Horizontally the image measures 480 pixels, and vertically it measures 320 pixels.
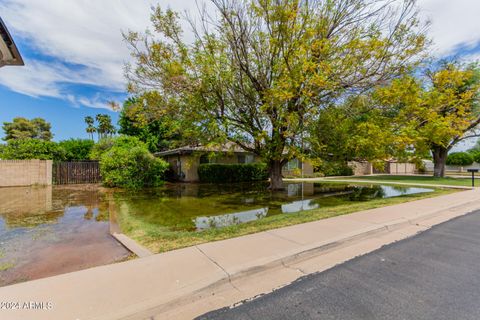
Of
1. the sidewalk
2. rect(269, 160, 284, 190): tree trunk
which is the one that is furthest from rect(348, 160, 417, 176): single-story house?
the sidewalk

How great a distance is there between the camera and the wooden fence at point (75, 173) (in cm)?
1741

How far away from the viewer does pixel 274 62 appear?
429 inches

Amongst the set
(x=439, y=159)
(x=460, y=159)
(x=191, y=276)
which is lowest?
(x=191, y=276)

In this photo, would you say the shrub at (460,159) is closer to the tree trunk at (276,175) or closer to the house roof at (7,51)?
the tree trunk at (276,175)

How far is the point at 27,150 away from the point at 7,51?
1751cm

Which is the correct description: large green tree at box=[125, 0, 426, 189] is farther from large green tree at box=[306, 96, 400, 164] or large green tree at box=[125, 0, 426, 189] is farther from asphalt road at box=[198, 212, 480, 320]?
asphalt road at box=[198, 212, 480, 320]

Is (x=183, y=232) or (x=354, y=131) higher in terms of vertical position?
(x=354, y=131)

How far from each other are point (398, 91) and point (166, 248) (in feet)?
32.7

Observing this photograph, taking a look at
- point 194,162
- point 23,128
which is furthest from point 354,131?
point 23,128

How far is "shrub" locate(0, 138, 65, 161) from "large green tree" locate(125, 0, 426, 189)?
37.5 feet

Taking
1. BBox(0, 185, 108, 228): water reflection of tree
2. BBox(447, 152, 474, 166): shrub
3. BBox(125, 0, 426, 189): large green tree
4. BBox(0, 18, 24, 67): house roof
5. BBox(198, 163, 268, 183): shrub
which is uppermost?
BBox(125, 0, 426, 189): large green tree

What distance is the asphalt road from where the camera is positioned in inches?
106

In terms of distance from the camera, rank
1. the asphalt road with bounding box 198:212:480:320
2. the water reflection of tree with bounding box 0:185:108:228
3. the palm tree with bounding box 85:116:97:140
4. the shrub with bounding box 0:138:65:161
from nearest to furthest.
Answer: the asphalt road with bounding box 198:212:480:320 < the water reflection of tree with bounding box 0:185:108:228 < the shrub with bounding box 0:138:65:161 < the palm tree with bounding box 85:116:97:140

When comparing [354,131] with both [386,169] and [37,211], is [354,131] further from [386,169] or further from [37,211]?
[386,169]
